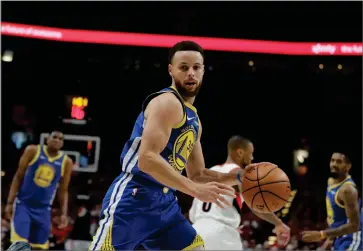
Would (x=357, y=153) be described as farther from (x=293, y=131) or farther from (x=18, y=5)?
(x=18, y=5)

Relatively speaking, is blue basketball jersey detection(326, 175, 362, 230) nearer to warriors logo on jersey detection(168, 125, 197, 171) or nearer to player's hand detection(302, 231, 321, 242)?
player's hand detection(302, 231, 321, 242)

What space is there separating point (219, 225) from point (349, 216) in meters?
1.62

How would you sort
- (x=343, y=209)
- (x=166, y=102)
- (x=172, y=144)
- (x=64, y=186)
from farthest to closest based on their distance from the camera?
(x=64, y=186) < (x=343, y=209) < (x=172, y=144) < (x=166, y=102)

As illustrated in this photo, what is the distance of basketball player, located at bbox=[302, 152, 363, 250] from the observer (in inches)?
222

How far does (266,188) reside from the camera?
10.8 ft

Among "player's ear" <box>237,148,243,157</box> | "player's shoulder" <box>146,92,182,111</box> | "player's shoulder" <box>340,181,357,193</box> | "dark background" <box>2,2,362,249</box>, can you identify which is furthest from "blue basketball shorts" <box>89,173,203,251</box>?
"dark background" <box>2,2,362,249</box>

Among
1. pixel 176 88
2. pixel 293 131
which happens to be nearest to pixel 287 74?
pixel 293 131

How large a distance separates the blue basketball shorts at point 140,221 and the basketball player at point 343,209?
2.96 metres

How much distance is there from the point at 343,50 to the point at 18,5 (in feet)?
26.8

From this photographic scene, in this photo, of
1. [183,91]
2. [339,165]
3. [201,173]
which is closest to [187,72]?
[183,91]

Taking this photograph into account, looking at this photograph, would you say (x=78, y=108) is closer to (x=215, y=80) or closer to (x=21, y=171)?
(x=215, y=80)

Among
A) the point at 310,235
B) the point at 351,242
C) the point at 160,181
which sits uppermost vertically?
the point at 160,181

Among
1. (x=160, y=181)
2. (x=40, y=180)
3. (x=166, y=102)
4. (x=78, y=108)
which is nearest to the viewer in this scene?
(x=160, y=181)

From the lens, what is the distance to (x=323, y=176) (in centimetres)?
1606
